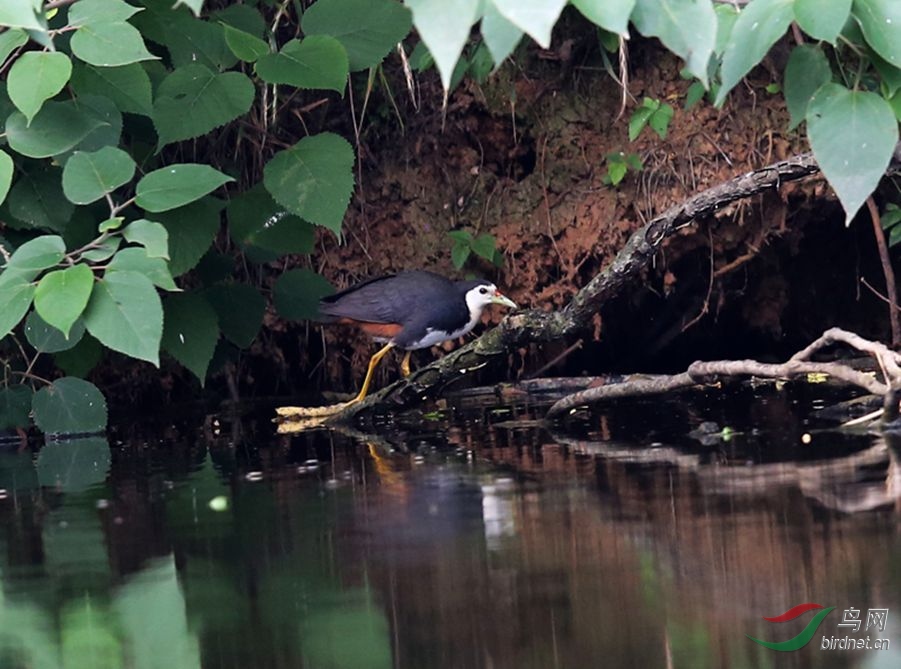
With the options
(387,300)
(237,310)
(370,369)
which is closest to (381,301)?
(387,300)

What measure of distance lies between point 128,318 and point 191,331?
2.54 ft

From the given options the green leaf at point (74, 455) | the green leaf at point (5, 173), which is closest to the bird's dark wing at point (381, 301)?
the green leaf at point (74, 455)

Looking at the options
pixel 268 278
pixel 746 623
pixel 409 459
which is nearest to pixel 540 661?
pixel 746 623

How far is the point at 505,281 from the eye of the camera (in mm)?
5414

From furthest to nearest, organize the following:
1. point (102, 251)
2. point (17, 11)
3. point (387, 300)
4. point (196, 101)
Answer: point (387, 300) → point (196, 101) → point (102, 251) → point (17, 11)

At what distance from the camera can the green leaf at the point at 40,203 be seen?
4.10 m

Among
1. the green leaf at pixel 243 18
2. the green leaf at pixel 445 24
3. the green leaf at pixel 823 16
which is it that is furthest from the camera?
the green leaf at pixel 243 18

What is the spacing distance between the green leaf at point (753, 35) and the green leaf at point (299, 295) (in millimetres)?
2486

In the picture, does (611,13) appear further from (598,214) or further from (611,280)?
(598,214)

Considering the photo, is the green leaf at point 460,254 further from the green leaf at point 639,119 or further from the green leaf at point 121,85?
the green leaf at point 121,85

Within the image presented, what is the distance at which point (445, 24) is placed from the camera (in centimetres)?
164

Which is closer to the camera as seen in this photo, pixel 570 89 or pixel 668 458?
pixel 668 458

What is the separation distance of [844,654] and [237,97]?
267 centimetres

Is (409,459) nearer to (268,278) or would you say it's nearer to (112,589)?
(112,589)
